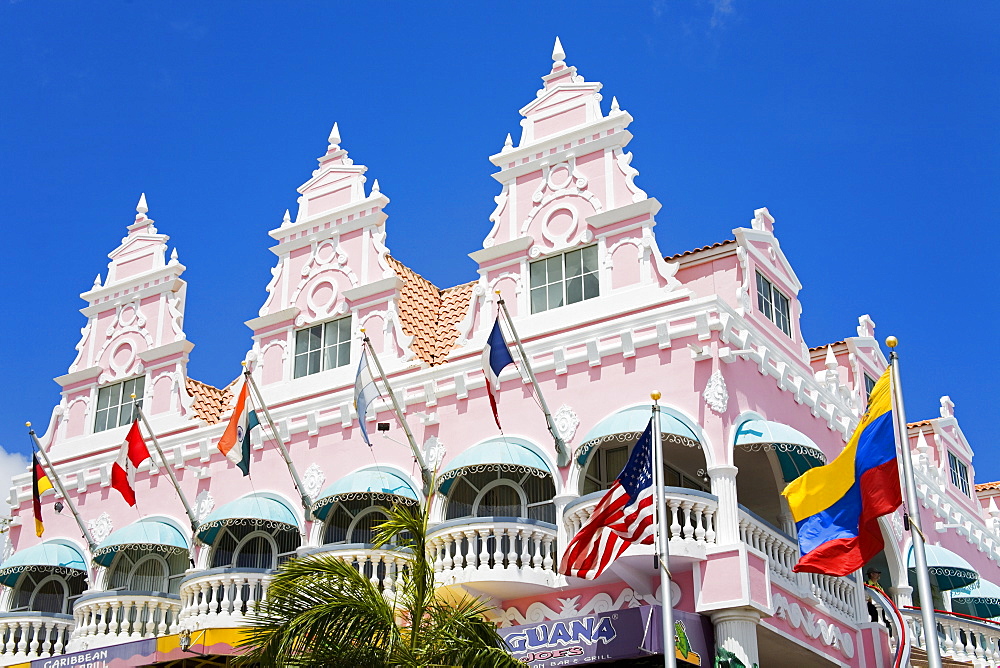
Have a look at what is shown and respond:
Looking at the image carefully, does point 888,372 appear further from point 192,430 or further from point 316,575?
point 192,430

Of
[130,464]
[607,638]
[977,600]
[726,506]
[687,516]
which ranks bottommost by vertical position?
[607,638]

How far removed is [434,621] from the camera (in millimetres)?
18094

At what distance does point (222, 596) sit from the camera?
82.4ft

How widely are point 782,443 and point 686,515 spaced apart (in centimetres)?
226

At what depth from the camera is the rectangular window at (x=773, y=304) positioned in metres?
25.8

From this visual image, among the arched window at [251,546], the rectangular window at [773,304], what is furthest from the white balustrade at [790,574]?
the arched window at [251,546]

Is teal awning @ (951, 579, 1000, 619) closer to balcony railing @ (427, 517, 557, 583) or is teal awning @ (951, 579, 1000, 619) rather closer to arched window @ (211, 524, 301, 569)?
balcony railing @ (427, 517, 557, 583)

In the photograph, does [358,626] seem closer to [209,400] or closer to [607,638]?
[607,638]

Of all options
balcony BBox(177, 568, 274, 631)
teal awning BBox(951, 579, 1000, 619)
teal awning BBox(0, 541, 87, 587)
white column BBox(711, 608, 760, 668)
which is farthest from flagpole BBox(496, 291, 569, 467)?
teal awning BBox(0, 541, 87, 587)

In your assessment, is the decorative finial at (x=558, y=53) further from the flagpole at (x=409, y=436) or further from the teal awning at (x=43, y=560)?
the teal awning at (x=43, y=560)

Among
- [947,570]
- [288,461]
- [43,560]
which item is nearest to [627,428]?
[288,461]

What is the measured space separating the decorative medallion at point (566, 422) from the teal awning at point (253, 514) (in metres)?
6.04

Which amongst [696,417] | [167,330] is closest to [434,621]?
[696,417]

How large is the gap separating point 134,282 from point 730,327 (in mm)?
15875
